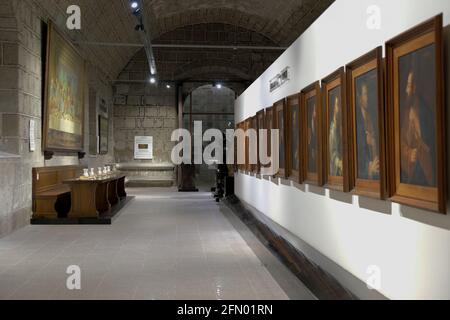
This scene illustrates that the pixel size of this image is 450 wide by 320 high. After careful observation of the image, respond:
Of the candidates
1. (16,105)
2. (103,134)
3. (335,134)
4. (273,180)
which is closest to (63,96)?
(16,105)

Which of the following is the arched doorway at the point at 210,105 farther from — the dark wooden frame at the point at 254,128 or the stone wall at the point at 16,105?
the dark wooden frame at the point at 254,128

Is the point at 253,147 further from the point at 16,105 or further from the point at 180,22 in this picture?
the point at 180,22

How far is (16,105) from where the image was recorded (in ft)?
28.2

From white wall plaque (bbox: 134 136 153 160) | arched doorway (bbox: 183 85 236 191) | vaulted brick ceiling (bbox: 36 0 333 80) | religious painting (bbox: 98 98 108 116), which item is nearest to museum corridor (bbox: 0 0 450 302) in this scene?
vaulted brick ceiling (bbox: 36 0 333 80)

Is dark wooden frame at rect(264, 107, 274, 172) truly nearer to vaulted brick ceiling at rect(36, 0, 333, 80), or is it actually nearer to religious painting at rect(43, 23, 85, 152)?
religious painting at rect(43, 23, 85, 152)

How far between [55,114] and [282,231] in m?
6.92

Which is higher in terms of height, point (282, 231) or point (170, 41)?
point (170, 41)

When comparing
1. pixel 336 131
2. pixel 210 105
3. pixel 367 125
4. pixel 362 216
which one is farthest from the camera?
pixel 210 105

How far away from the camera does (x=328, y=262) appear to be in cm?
422

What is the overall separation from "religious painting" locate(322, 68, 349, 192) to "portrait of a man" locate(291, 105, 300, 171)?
3.92ft

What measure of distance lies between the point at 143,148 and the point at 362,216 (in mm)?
18834

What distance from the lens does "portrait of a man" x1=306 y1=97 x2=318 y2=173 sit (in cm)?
495
